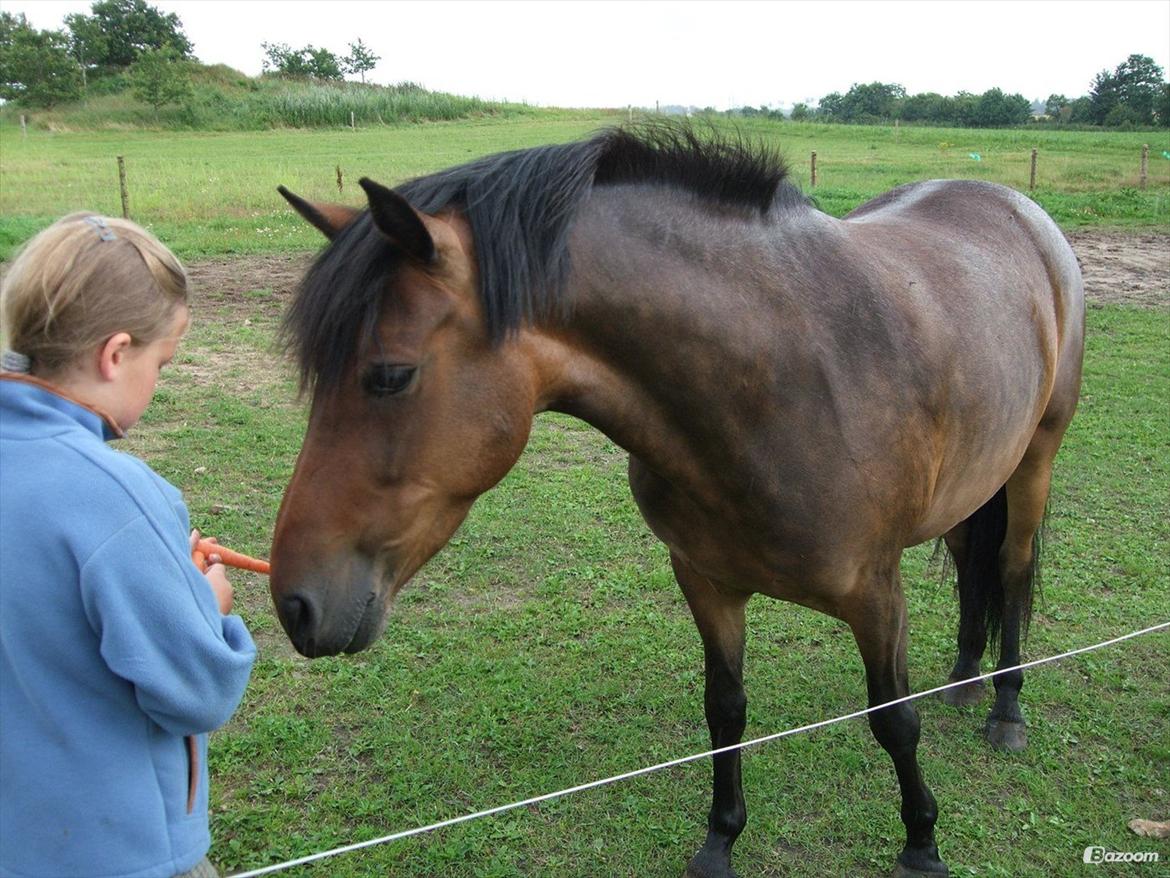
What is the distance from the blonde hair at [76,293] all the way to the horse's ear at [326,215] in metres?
0.47

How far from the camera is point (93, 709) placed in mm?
1405

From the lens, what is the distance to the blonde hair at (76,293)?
1.38 m

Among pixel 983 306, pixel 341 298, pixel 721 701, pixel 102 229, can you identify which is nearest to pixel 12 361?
pixel 102 229

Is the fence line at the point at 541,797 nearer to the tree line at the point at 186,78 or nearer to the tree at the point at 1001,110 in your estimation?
the tree line at the point at 186,78

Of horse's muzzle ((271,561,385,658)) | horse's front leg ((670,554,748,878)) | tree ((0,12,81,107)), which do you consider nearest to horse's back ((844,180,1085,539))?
horse's front leg ((670,554,748,878))

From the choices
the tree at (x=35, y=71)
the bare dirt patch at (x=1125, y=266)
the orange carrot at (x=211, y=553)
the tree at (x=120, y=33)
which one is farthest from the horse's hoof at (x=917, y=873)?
the tree at (x=120, y=33)

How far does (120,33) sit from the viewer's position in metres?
57.1

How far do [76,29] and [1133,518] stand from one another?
6479 cm

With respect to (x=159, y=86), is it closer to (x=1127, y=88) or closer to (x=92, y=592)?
(x=92, y=592)

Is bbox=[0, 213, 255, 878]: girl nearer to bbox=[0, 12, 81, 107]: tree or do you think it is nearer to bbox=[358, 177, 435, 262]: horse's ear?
bbox=[358, 177, 435, 262]: horse's ear

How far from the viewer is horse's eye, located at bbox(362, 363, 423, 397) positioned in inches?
69.4

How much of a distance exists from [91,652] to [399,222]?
0.92 meters

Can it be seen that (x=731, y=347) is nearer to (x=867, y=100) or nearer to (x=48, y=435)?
(x=48, y=435)

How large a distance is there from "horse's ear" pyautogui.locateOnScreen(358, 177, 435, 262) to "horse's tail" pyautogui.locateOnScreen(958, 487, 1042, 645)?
10.2ft
